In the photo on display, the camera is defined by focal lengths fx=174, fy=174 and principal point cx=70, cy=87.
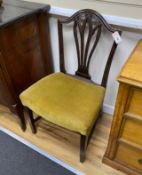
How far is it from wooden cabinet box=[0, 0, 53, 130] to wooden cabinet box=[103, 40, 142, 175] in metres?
0.71

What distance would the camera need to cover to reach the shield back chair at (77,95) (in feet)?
3.38

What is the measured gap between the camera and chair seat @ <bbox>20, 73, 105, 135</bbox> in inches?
40.1

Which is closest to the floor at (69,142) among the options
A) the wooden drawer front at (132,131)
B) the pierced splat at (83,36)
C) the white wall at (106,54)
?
the white wall at (106,54)

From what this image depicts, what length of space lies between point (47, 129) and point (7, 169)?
1.39 ft

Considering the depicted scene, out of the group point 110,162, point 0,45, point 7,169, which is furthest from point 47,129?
point 0,45

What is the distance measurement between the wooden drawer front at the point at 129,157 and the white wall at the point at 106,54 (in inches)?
20.1

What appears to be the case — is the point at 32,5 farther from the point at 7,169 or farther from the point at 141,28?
the point at 7,169

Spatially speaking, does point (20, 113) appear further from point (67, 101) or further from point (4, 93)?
point (67, 101)

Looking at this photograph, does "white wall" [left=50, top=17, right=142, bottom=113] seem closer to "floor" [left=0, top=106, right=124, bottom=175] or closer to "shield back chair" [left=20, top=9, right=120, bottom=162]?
"shield back chair" [left=20, top=9, right=120, bottom=162]

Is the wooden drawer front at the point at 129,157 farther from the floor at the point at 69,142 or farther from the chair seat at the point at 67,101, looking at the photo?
the chair seat at the point at 67,101

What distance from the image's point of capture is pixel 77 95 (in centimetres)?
114

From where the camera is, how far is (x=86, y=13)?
1.09 metres

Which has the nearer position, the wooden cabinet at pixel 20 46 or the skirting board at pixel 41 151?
the wooden cabinet at pixel 20 46

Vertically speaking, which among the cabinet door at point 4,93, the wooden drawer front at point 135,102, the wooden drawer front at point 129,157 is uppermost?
the wooden drawer front at point 135,102
